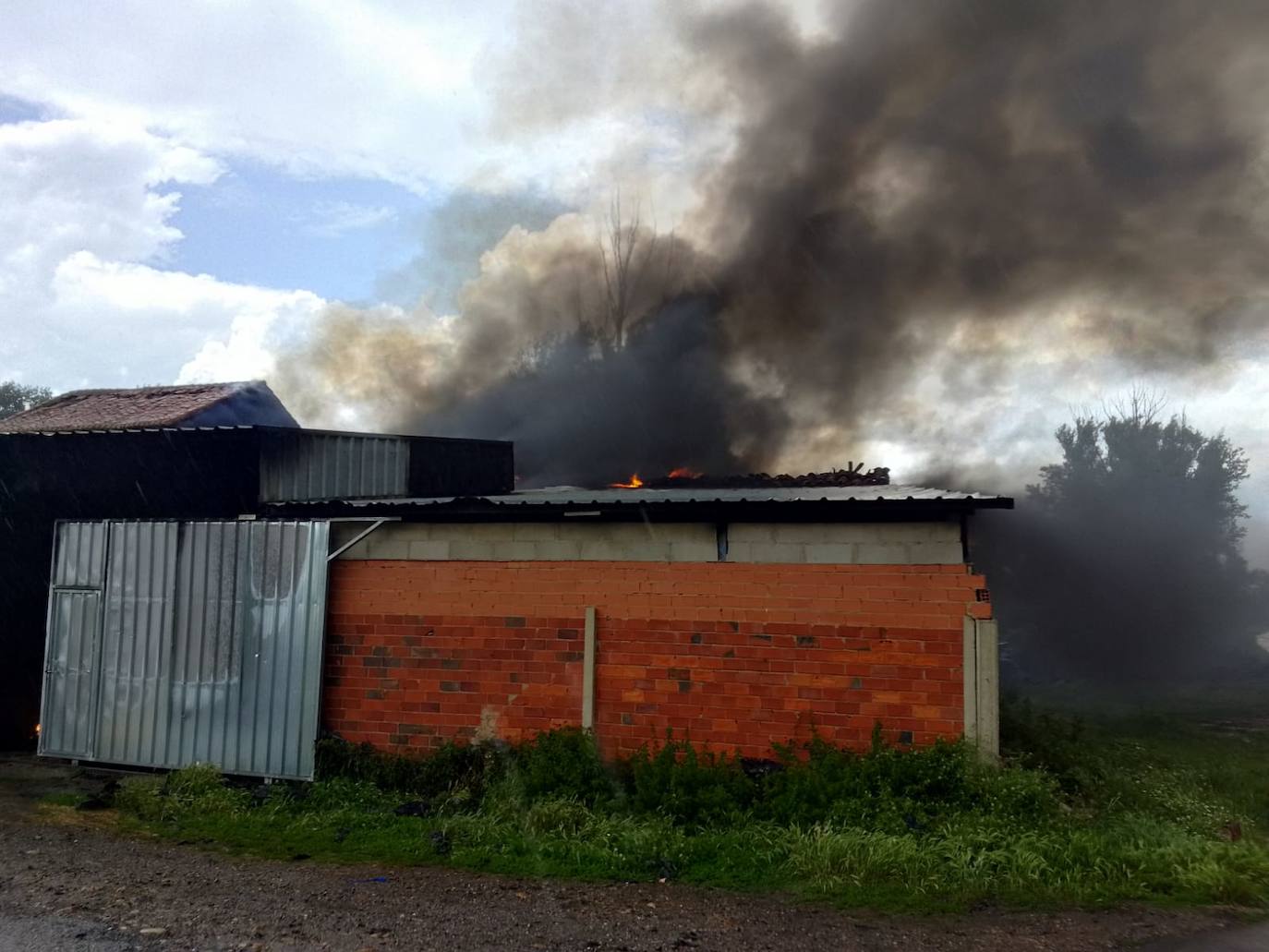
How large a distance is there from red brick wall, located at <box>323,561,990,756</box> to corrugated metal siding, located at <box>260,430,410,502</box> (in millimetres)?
3357

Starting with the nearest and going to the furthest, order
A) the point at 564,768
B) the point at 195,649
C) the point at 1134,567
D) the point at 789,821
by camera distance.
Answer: the point at 789,821 < the point at 564,768 < the point at 195,649 < the point at 1134,567

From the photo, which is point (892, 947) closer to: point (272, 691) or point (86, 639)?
point (272, 691)

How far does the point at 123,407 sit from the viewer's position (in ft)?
41.1

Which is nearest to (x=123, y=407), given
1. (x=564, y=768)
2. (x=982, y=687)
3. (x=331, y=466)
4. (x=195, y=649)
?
(x=331, y=466)

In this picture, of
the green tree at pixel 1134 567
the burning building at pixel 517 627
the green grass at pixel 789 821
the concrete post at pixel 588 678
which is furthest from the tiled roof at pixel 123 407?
the green tree at pixel 1134 567

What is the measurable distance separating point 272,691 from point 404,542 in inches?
71.0

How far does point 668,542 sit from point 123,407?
932 cm

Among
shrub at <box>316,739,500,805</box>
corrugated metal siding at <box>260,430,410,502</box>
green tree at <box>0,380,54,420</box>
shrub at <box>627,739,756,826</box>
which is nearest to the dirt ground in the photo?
shrub at <box>627,739,756,826</box>

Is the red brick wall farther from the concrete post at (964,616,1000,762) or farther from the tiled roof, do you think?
the tiled roof

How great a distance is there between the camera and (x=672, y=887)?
532 centimetres

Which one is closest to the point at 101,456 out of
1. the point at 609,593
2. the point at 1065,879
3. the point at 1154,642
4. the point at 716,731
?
the point at 609,593

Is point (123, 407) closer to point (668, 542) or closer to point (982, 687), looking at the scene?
point (668, 542)

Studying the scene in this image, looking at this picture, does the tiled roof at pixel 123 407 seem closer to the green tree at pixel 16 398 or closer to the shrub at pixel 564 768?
the shrub at pixel 564 768

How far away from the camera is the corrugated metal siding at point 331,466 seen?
428 inches
